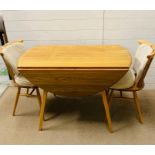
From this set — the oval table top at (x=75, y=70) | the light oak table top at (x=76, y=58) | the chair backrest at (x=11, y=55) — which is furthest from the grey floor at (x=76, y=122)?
the light oak table top at (x=76, y=58)

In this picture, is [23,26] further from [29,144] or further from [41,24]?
[29,144]

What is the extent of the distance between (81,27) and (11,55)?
1015mm

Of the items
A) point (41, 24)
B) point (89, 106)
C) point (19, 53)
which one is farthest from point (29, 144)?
point (41, 24)

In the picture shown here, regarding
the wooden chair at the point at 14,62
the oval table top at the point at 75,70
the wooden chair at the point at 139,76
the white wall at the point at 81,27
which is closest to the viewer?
the oval table top at the point at 75,70

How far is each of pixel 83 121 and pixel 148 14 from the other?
1555mm

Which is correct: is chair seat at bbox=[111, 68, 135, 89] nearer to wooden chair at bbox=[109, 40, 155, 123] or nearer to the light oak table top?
wooden chair at bbox=[109, 40, 155, 123]

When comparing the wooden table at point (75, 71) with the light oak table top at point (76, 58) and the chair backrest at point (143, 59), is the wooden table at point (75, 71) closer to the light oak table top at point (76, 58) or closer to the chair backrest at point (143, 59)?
the light oak table top at point (76, 58)

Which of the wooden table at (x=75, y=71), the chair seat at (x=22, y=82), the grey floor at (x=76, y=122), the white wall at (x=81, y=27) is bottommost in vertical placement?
the grey floor at (x=76, y=122)

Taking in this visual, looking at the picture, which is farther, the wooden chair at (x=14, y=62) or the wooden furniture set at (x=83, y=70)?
the wooden chair at (x=14, y=62)

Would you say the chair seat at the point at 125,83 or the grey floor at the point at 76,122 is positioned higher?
Result: the chair seat at the point at 125,83

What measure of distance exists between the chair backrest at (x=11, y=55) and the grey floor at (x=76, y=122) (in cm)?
54

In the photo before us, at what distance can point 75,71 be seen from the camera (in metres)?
1.75

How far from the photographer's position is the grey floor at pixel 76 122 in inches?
76.2

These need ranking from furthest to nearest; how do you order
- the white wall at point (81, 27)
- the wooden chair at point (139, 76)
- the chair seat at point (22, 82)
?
the white wall at point (81, 27), the chair seat at point (22, 82), the wooden chair at point (139, 76)
